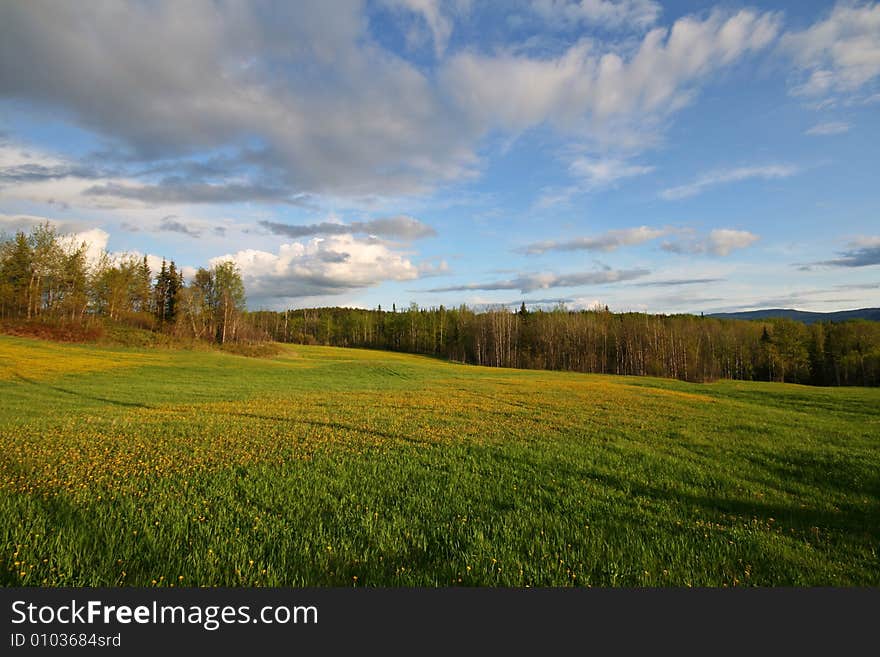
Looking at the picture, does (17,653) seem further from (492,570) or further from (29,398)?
(29,398)

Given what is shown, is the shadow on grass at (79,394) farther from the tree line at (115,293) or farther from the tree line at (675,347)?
the tree line at (675,347)

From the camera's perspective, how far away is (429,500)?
7559mm

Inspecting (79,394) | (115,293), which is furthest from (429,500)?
(115,293)

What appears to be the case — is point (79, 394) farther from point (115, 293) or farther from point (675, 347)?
point (675, 347)

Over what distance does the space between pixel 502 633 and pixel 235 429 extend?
13.0 metres

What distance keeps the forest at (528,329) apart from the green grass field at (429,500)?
58.2 m

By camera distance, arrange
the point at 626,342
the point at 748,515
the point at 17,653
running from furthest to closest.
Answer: the point at 626,342 → the point at 748,515 → the point at 17,653

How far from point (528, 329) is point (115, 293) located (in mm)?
80006

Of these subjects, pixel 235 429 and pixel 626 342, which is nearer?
pixel 235 429

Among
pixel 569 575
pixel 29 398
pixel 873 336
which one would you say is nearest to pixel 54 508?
pixel 569 575

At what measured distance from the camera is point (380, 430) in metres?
14.9

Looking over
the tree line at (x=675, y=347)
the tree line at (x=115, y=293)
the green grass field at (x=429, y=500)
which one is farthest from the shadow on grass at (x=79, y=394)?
the tree line at (x=675, y=347)

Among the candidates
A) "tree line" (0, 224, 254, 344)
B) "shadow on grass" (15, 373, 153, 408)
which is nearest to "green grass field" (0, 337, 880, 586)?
"shadow on grass" (15, 373, 153, 408)

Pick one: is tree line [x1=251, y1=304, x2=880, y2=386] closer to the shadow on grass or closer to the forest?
the forest
